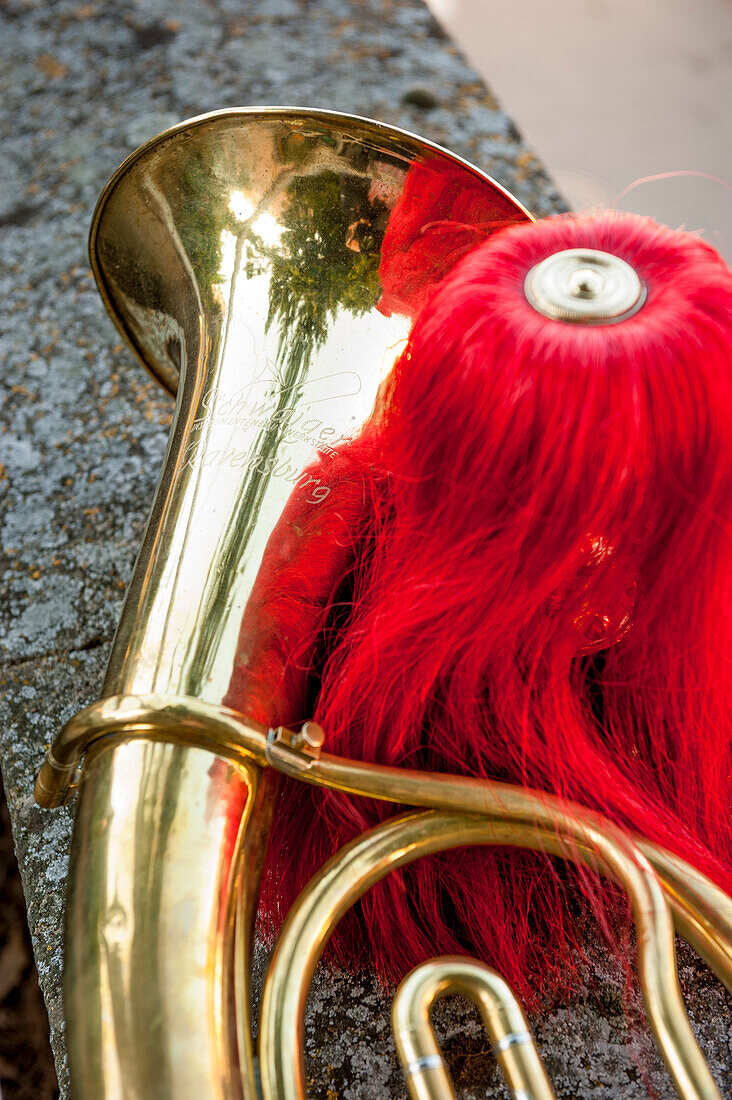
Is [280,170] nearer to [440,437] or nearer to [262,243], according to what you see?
[262,243]

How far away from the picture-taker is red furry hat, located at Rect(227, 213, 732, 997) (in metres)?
0.49

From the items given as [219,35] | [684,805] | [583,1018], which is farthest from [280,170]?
[219,35]

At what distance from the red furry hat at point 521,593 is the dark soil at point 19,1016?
500 mm

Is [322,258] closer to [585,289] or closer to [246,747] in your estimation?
[585,289]

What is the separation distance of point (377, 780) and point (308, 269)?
377mm

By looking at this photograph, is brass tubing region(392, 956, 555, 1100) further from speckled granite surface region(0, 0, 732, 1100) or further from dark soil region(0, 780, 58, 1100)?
dark soil region(0, 780, 58, 1100)

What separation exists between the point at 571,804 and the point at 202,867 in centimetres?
23

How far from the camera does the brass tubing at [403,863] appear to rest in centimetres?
52

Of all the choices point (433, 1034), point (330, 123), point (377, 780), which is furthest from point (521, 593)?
point (330, 123)

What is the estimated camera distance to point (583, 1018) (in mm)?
650

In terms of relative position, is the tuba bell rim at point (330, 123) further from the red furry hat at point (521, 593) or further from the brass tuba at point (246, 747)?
the red furry hat at point (521, 593)

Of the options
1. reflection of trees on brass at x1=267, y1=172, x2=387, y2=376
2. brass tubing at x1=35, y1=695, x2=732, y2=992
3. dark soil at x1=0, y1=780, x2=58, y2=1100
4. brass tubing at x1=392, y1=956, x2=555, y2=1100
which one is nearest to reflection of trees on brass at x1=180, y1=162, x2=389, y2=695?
reflection of trees on brass at x1=267, y1=172, x2=387, y2=376

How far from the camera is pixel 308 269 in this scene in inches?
27.1

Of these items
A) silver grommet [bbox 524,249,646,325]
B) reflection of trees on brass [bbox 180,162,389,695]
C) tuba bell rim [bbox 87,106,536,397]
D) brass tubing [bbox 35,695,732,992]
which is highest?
tuba bell rim [bbox 87,106,536,397]
